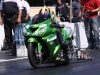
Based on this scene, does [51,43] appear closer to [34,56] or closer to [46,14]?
[34,56]

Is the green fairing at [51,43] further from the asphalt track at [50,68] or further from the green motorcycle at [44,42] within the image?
the asphalt track at [50,68]

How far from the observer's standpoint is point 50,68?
1088 cm

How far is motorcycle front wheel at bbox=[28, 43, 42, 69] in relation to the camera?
33.9 ft

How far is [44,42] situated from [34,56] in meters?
0.38

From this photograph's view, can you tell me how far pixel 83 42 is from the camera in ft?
53.9

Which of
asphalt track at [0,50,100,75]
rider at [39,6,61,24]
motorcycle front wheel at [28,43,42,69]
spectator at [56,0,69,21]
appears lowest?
asphalt track at [0,50,100,75]

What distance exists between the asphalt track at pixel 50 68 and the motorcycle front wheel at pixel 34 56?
5.4 inches

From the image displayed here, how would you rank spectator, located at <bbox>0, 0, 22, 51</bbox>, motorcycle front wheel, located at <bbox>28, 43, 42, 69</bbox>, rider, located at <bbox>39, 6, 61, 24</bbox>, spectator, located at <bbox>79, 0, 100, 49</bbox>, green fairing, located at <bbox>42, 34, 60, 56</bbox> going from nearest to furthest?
1. motorcycle front wheel, located at <bbox>28, 43, 42, 69</bbox>
2. green fairing, located at <bbox>42, 34, 60, 56</bbox>
3. rider, located at <bbox>39, 6, 61, 24</bbox>
4. spectator, located at <bbox>0, 0, 22, 51</bbox>
5. spectator, located at <bbox>79, 0, 100, 49</bbox>

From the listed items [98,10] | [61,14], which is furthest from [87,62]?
[61,14]

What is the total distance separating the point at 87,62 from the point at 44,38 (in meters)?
1.92

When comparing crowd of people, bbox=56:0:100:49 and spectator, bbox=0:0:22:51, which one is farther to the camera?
crowd of people, bbox=56:0:100:49

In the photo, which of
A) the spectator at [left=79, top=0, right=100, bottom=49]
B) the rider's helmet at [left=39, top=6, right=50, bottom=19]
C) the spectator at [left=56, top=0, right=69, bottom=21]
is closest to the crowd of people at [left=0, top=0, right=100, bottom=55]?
the spectator at [left=79, top=0, right=100, bottom=49]

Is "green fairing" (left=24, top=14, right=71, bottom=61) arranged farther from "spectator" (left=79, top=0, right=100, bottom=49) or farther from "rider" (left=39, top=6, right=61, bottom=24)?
"spectator" (left=79, top=0, right=100, bottom=49)

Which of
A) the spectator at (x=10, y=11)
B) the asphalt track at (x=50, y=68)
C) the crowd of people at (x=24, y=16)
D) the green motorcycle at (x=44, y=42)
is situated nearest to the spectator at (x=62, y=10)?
the crowd of people at (x=24, y=16)
